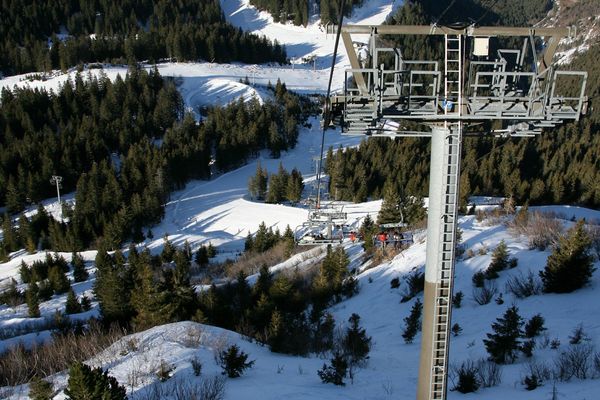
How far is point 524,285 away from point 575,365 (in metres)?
5.26

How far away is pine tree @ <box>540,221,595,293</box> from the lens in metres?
12.3

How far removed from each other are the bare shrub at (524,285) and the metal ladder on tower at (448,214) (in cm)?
885

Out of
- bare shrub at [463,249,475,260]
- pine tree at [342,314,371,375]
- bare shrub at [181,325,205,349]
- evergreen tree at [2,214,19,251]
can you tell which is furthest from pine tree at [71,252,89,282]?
bare shrub at [463,249,475,260]

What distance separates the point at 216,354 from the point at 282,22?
104 meters

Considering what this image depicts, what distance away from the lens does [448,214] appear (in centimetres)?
565

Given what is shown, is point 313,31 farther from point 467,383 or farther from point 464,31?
point 464,31

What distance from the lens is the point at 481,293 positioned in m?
14.4

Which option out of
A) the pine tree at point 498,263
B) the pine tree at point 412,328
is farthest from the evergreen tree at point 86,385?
the pine tree at point 498,263

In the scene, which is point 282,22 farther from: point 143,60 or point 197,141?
point 197,141

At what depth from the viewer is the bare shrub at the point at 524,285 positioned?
13.4m

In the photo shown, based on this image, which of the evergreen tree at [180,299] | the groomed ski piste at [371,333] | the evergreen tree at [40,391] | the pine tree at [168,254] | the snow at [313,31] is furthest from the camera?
the snow at [313,31]

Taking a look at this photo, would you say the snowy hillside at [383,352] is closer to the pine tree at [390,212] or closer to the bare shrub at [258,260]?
the pine tree at [390,212]

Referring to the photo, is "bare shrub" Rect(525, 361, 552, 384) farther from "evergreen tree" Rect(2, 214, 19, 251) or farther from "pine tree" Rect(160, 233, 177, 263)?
"evergreen tree" Rect(2, 214, 19, 251)

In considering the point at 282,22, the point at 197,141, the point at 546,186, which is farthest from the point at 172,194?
the point at 282,22
